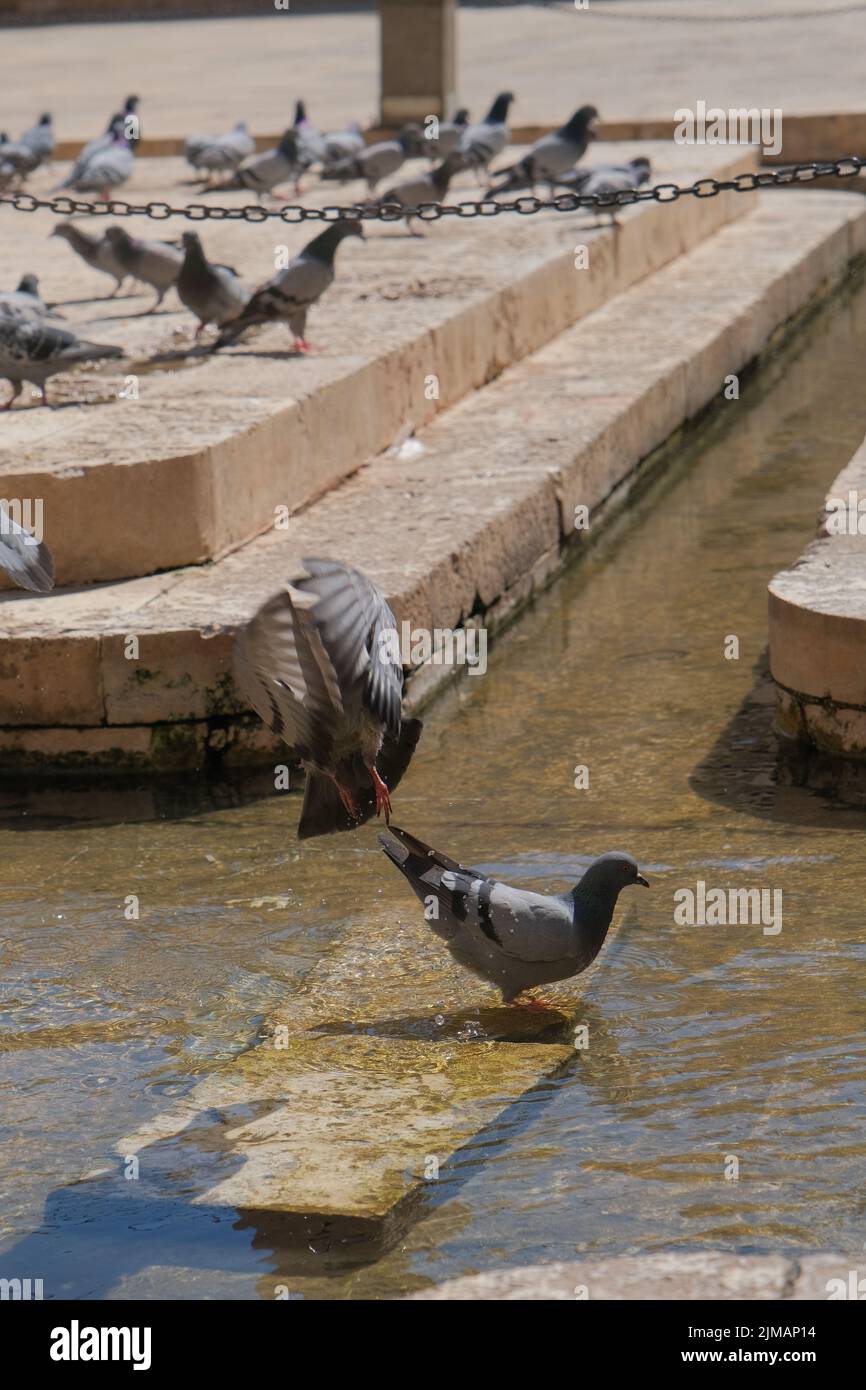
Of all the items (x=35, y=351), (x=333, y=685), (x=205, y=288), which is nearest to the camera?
(x=333, y=685)

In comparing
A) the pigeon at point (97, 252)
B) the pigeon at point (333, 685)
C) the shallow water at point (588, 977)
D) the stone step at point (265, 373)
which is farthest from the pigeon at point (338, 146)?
the pigeon at point (333, 685)

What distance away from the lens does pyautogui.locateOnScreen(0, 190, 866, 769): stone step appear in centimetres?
623

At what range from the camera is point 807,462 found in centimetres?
1012

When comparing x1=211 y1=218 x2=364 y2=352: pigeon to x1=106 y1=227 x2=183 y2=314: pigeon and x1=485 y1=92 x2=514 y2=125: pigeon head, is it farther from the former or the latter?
x1=485 y1=92 x2=514 y2=125: pigeon head

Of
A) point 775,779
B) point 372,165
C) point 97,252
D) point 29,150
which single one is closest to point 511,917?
point 775,779

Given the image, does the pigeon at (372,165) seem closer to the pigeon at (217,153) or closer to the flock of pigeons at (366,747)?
the pigeon at (217,153)

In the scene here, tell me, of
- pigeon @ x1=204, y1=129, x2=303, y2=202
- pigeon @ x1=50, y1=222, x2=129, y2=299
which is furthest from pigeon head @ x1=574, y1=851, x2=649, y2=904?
pigeon @ x1=204, y1=129, x2=303, y2=202

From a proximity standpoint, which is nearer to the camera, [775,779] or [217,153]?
[775,779]

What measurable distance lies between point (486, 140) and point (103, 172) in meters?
2.53

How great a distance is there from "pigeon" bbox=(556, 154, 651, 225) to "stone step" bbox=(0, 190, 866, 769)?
27.2 inches

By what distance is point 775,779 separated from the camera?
6.11m

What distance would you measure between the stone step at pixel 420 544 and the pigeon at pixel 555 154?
1.14 metres

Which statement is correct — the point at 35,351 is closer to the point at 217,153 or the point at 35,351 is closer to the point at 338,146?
the point at 217,153
